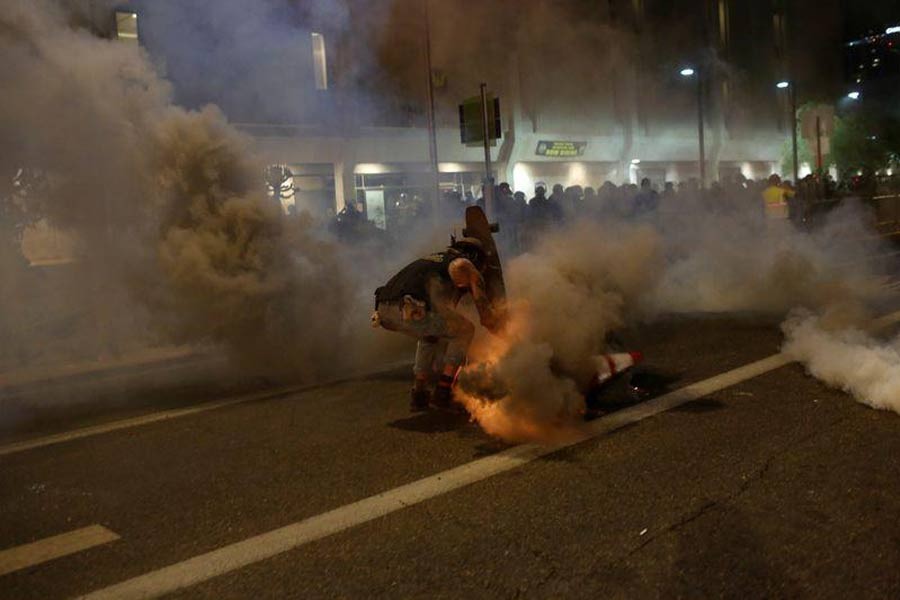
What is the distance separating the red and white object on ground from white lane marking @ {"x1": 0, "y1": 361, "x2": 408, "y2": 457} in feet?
6.74

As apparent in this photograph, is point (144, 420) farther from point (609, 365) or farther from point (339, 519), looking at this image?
point (609, 365)

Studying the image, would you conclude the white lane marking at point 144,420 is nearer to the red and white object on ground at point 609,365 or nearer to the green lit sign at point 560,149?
the red and white object on ground at point 609,365

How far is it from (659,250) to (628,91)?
15.1 feet

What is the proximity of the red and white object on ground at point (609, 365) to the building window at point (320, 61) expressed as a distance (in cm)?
496

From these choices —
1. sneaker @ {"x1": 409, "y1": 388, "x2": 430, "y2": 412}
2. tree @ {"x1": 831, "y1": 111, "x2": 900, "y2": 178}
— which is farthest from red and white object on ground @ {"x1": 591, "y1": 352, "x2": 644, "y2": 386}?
tree @ {"x1": 831, "y1": 111, "x2": 900, "y2": 178}

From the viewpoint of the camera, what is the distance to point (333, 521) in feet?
11.1

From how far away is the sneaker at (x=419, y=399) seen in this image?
5031mm

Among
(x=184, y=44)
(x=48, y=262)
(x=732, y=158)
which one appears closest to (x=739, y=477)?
(x=184, y=44)

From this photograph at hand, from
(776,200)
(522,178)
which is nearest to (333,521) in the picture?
(776,200)

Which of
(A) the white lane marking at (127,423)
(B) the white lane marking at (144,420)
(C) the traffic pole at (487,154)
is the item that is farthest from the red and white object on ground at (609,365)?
(C) the traffic pole at (487,154)

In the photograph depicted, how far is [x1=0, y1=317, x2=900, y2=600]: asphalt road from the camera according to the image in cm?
281

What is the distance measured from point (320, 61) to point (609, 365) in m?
5.40

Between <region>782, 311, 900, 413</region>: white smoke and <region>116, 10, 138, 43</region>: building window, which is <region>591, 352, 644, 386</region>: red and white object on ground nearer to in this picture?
<region>782, 311, 900, 413</region>: white smoke

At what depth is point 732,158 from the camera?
69.9 feet
